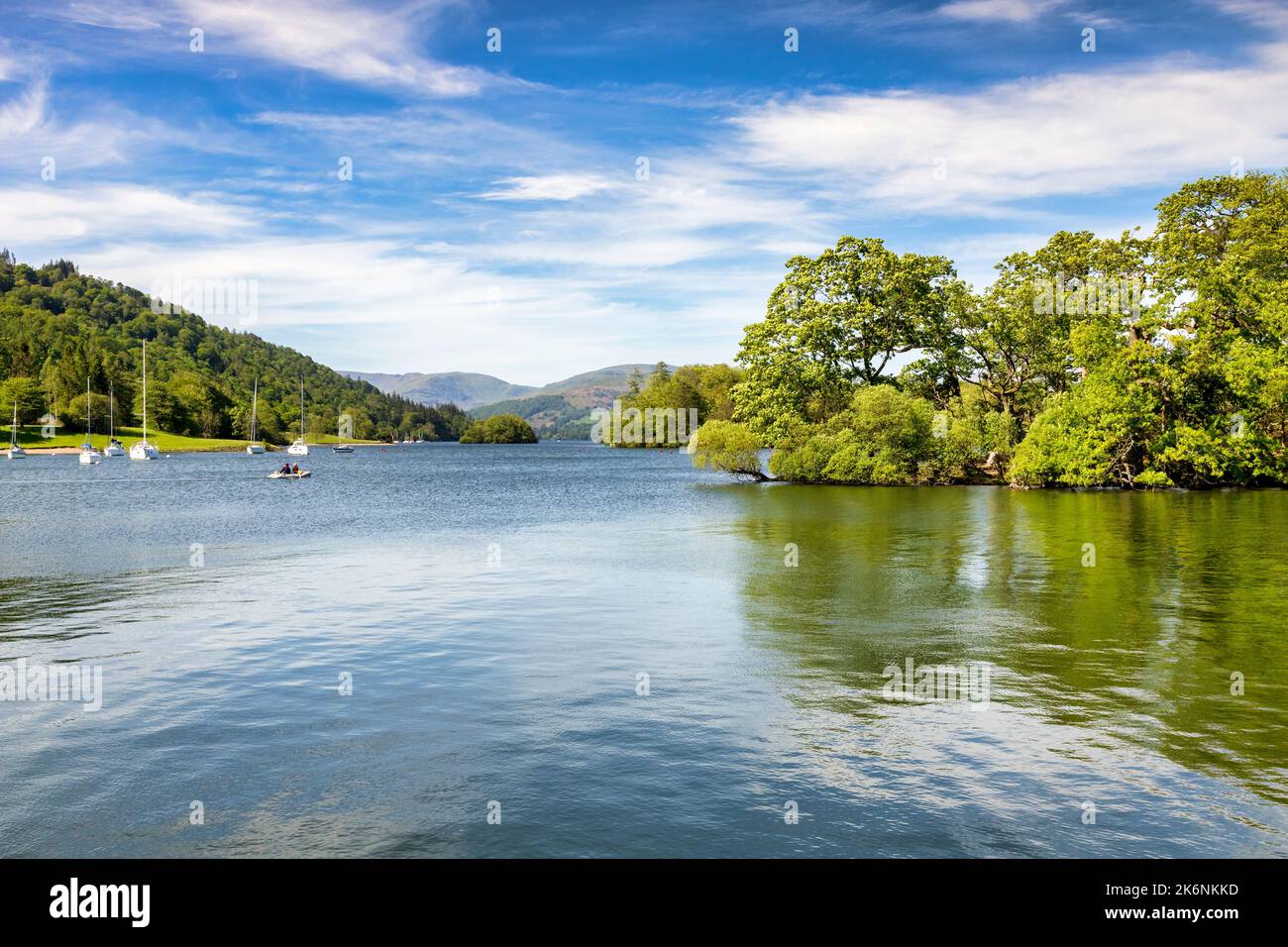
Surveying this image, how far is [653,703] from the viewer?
1606 centimetres

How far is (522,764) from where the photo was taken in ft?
42.4

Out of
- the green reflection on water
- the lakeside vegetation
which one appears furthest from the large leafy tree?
the green reflection on water

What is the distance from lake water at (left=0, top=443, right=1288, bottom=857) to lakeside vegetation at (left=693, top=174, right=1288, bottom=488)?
33.5m

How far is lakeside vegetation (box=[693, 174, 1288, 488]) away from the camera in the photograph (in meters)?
68.9

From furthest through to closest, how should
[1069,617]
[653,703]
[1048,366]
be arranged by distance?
[1048,366], [1069,617], [653,703]

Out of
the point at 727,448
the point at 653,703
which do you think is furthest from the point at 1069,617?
the point at 727,448

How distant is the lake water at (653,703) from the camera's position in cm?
1077

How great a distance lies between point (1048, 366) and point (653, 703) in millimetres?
79428

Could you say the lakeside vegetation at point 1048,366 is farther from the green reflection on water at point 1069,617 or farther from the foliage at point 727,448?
the green reflection on water at point 1069,617

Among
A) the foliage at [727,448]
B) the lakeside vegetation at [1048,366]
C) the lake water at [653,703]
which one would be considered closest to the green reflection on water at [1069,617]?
the lake water at [653,703]

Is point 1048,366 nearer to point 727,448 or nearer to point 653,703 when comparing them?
point 727,448
